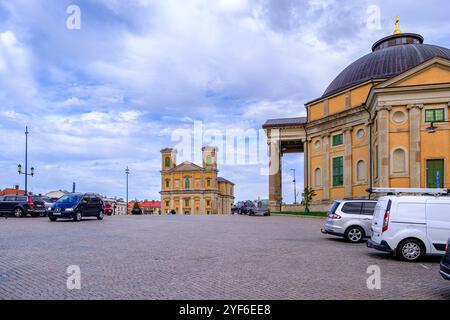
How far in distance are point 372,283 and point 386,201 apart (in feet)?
15.3

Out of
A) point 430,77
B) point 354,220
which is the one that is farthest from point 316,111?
point 354,220

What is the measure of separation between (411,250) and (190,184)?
110 meters

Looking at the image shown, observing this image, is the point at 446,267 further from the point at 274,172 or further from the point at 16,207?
the point at 274,172

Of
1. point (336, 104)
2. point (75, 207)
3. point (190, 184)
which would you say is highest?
point (336, 104)

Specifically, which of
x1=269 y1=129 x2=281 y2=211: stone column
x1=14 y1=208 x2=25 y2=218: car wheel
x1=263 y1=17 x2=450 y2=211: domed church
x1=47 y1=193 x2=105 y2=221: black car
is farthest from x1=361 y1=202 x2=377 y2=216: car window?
x1=269 y1=129 x2=281 y2=211: stone column

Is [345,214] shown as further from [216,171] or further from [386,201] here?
[216,171]

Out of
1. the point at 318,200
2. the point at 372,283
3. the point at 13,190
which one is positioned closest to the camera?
the point at 372,283

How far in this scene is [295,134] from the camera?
195 feet

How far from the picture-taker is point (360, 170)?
45.3 m

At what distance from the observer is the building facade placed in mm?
119938

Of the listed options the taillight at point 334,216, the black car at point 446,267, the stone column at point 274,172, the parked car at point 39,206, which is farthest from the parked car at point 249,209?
the black car at point 446,267

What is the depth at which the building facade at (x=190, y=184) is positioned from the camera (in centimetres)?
11994

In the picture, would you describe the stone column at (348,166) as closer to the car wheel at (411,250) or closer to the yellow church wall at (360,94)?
the yellow church wall at (360,94)
